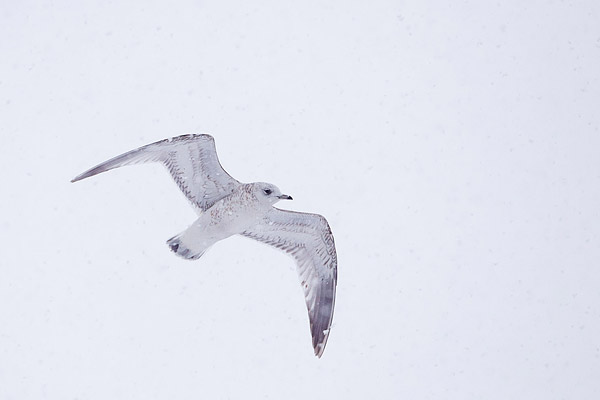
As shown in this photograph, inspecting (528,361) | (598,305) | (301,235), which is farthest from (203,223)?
(598,305)

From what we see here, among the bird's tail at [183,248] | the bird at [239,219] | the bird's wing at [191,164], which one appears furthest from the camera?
the bird's tail at [183,248]

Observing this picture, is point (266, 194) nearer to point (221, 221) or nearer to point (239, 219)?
point (239, 219)

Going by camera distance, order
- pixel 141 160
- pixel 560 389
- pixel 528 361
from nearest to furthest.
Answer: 1. pixel 141 160
2. pixel 560 389
3. pixel 528 361

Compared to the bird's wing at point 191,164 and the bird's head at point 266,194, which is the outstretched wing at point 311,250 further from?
the bird's wing at point 191,164

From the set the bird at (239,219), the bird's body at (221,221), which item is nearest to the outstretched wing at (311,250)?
the bird at (239,219)

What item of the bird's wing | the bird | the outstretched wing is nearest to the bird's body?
the bird

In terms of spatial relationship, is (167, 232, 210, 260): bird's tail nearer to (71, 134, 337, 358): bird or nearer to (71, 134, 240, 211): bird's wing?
(71, 134, 337, 358): bird

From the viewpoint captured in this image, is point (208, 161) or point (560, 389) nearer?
point (208, 161)

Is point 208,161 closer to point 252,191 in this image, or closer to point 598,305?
point 252,191
